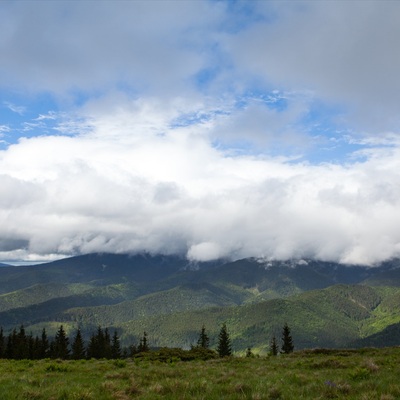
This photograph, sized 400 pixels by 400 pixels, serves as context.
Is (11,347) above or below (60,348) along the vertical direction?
above

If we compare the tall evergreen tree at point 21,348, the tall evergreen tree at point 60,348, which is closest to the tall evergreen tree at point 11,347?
the tall evergreen tree at point 21,348

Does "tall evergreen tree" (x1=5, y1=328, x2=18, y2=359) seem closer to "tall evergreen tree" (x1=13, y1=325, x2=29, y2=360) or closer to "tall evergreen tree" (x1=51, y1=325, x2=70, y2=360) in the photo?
"tall evergreen tree" (x1=13, y1=325, x2=29, y2=360)

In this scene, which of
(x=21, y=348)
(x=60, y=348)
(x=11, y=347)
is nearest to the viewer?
(x=21, y=348)

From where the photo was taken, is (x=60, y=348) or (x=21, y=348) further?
(x=60, y=348)

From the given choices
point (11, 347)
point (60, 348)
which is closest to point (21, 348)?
point (11, 347)

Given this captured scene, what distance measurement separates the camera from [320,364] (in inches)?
835

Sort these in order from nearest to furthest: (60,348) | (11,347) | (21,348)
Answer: (21,348) < (11,347) < (60,348)

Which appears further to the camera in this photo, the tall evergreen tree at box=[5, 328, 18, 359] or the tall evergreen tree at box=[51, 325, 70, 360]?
the tall evergreen tree at box=[51, 325, 70, 360]

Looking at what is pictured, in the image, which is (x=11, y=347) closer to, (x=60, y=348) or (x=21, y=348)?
(x=21, y=348)

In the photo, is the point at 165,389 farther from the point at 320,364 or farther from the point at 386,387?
the point at 320,364

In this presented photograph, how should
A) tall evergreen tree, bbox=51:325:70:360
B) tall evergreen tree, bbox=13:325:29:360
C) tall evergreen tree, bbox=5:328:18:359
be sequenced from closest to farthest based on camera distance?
tall evergreen tree, bbox=13:325:29:360
tall evergreen tree, bbox=5:328:18:359
tall evergreen tree, bbox=51:325:70:360

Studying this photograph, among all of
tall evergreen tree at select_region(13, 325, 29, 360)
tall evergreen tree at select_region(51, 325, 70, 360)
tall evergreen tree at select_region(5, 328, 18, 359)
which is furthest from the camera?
tall evergreen tree at select_region(51, 325, 70, 360)

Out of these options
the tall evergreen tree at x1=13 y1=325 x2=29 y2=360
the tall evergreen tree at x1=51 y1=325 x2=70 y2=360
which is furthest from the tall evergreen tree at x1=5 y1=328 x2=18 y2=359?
the tall evergreen tree at x1=51 y1=325 x2=70 y2=360

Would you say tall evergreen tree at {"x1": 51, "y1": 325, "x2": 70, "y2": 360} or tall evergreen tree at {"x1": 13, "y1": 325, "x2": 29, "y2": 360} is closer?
tall evergreen tree at {"x1": 13, "y1": 325, "x2": 29, "y2": 360}
